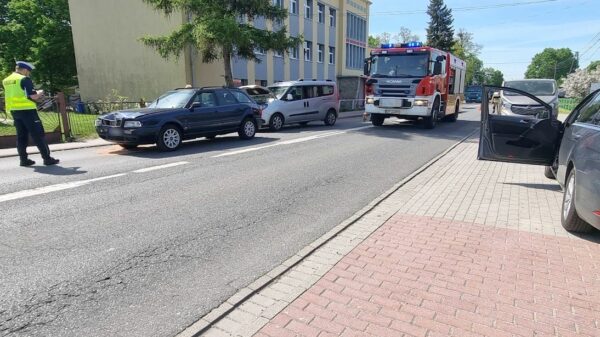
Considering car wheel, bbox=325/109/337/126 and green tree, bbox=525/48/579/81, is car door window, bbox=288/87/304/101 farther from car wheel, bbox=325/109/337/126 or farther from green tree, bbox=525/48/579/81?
green tree, bbox=525/48/579/81

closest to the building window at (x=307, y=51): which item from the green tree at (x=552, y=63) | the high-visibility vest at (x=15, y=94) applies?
the high-visibility vest at (x=15, y=94)

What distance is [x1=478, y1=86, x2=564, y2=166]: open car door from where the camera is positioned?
20.7ft

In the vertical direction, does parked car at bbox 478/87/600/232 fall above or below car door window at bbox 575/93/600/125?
below

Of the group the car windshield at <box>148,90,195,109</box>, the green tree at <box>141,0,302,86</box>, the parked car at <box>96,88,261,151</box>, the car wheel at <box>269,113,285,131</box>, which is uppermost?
the green tree at <box>141,0,302,86</box>

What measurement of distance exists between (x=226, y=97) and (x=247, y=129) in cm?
122

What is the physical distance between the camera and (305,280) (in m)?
3.41

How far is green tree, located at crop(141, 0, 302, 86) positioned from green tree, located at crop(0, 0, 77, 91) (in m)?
21.0

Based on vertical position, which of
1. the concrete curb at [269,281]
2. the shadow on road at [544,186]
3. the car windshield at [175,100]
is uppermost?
the car windshield at [175,100]

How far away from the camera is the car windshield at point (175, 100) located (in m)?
10.9

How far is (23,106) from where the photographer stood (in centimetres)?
799

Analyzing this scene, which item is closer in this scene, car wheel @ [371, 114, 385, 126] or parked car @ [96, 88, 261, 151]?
parked car @ [96, 88, 261, 151]

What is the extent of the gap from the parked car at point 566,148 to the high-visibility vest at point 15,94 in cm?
862

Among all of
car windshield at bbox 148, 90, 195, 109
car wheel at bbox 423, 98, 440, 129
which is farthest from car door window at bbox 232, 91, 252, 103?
car wheel at bbox 423, 98, 440, 129

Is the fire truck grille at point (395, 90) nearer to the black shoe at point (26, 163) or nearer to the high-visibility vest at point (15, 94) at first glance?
the high-visibility vest at point (15, 94)
